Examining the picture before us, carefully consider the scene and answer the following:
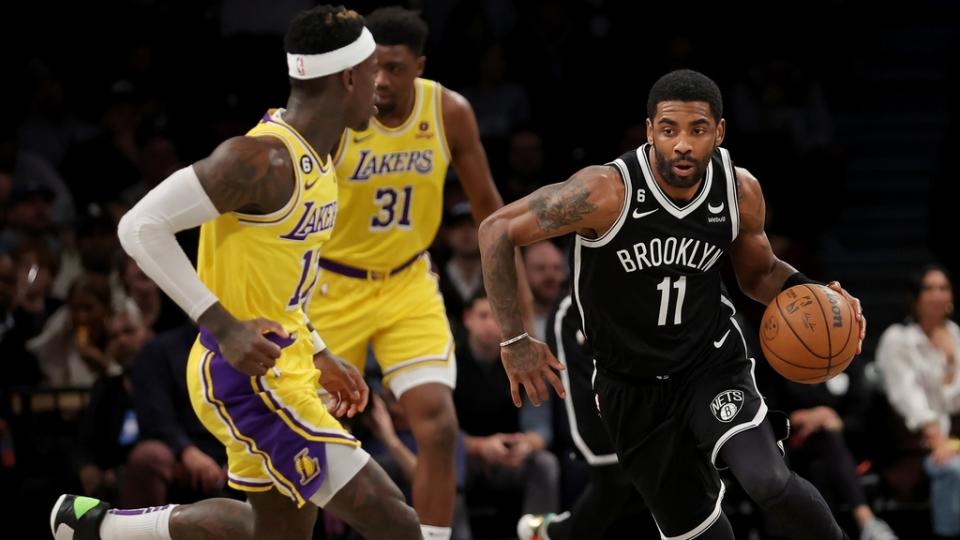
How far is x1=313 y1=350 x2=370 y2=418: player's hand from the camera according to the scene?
5.30 m

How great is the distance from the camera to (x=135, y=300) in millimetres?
8820

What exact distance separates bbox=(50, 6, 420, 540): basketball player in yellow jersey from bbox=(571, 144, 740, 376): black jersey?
0.91 m

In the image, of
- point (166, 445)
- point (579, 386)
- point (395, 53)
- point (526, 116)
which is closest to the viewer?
point (395, 53)

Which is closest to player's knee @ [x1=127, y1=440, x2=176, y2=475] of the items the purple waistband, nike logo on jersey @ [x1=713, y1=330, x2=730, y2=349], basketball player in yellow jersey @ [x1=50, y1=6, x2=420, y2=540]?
the purple waistband

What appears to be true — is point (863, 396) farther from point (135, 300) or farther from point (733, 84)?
point (135, 300)

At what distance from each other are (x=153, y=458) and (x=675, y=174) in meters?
3.37

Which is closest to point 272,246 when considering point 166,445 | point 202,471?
point 202,471

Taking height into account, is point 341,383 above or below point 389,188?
below

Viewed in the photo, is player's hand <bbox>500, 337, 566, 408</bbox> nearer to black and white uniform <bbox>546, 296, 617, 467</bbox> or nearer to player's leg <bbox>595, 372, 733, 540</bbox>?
player's leg <bbox>595, 372, 733, 540</bbox>

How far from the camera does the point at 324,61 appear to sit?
511cm

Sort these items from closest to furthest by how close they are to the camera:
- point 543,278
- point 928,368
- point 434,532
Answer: point 434,532, point 543,278, point 928,368

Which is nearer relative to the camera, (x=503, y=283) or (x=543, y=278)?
(x=503, y=283)

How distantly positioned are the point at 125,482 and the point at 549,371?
324 cm

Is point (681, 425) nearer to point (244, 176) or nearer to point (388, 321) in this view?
point (388, 321)
